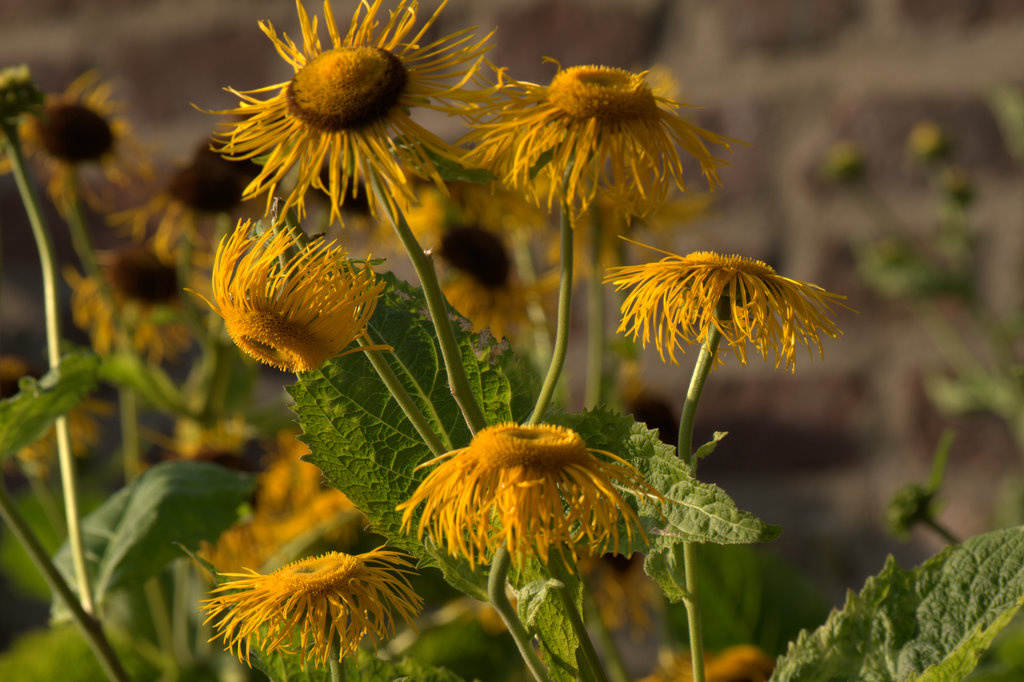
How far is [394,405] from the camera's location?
0.26 m

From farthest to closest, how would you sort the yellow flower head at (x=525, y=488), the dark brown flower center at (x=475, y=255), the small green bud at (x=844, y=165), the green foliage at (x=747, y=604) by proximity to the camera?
the small green bud at (x=844, y=165), the dark brown flower center at (x=475, y=255), the green foliage at (x=747, y=604), the yellow flower head at (x=525, y=488)

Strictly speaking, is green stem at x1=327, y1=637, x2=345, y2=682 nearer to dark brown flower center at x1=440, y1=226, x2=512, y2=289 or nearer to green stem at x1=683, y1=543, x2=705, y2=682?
green stem at x1=683, y1=543, x2=705, y2=682

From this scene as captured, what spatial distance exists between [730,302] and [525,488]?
8 centimetres

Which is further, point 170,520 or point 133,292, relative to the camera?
point 133,292

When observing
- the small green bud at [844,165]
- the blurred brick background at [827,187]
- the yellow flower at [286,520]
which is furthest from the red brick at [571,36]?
the yellow flower at [286,520]

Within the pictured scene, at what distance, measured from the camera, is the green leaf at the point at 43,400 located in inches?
13.6

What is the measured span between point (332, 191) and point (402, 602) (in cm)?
10

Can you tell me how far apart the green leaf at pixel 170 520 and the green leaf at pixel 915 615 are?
22 cm

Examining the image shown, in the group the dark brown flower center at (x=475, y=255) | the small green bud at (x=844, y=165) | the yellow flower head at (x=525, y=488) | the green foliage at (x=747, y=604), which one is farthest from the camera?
the small green bud at (x=844, y=165)

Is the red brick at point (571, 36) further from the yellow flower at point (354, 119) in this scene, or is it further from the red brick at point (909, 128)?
the yellow flower at point (354, 119)

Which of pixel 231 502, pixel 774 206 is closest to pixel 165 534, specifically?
pixel 231 502

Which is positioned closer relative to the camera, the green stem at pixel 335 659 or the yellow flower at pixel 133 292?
the green stem at pixel 335 659

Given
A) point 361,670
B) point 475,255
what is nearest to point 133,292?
point 475,255

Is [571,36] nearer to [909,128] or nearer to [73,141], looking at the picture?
[909,128]
